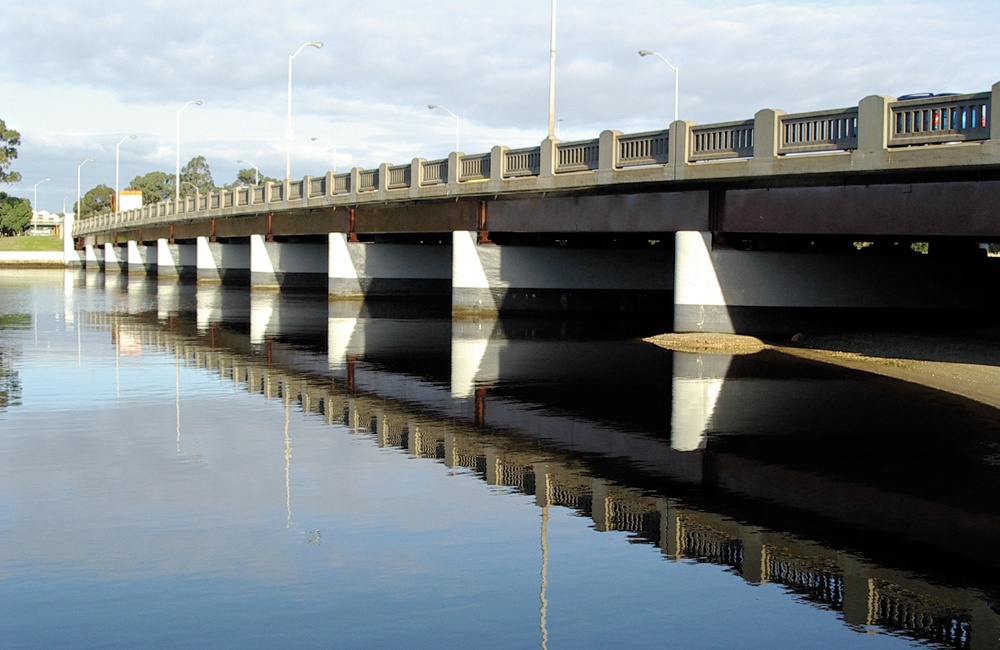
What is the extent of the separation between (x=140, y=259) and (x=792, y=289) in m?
72.5

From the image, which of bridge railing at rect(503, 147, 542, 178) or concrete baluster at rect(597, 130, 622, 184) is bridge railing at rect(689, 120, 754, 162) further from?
bridge railing at rect(503, 147, 542, 178)

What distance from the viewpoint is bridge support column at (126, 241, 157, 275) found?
9331cm

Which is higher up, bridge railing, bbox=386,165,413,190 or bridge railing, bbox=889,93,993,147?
bridge railing, bbox=386,165,413,190

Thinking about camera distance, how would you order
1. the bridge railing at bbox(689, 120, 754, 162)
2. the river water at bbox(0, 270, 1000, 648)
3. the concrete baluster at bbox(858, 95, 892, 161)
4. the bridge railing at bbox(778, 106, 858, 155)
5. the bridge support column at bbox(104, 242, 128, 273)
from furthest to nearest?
the bridge support column at bbox(104, 242, 128, 273) < the bridge railing at bbox(689, 120, 754, 162) < the bridge railing at bbox(778, 106, 858, 155) < the concrete baluster at bbox(858, 95, 892, 161) < the river water at bbox(0, 270, 1000, 648)

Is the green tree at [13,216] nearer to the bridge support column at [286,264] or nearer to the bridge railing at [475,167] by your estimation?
the bridge support column at [286,264]

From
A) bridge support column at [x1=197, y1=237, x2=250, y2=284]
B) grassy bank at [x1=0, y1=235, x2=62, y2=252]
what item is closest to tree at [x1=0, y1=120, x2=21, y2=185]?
grassy bank at [x1=0, y1=235, x2=62, y2=252]

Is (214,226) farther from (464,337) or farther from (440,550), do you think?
(440,550)

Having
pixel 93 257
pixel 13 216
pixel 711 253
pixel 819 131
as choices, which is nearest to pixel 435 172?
pixel 711 253

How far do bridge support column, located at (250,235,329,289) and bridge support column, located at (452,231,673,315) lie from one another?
24684 mm

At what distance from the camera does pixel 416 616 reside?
7.71 metres

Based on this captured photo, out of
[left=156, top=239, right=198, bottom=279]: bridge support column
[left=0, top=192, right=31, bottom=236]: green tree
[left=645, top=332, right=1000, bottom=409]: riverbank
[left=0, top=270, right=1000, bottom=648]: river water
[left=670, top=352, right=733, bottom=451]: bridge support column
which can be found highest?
[left=0, top=192, right=31, bottom=236]: green tree

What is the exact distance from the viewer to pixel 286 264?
208 feet

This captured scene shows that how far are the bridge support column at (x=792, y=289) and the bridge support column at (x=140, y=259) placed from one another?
7052cm

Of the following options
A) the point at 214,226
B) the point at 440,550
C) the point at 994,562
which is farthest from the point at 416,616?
the point at 214,226
